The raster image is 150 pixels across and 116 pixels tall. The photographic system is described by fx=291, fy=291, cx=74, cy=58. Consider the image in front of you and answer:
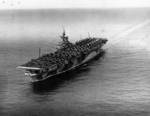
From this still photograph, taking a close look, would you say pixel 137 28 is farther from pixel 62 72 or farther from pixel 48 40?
pixel 62 72

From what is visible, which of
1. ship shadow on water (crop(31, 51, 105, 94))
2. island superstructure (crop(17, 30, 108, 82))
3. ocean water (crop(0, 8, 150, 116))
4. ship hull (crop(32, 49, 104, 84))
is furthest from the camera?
island superstructure (crop(17, 30, 108, 82))

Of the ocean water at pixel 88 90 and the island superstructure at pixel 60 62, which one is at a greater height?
the island superstructure at pixel 60 62

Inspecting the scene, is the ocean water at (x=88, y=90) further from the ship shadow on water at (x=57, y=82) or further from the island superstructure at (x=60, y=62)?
the island superstructure at (x=60, y=62)

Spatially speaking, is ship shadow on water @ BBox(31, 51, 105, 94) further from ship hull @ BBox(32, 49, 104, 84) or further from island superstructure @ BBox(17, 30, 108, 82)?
island superstructure @ BBox(17, 30, 108, 82)

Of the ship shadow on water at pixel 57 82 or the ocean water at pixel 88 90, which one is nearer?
the ocean water at pixel 88 90

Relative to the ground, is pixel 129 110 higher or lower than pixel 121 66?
lower

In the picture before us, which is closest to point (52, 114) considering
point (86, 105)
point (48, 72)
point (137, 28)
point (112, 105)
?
point (86, 105)

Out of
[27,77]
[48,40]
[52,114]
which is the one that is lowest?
[52,114]

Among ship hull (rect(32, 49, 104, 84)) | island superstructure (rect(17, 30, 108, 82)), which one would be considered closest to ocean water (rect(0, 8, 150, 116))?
ship hull (rect(32, 49, 104, 84))

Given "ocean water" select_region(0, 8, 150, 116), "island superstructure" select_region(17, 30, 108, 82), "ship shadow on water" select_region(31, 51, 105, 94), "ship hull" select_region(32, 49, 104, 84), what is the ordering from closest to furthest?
"ocean water" select_region(0, 8, 150, 116) → "ship shadow on water" select_region(31, 51, 105, 94) → "ship hull" select_region(32, 49, 104, 84) → "island superstructure" select_region(17, 30, 108, 82)

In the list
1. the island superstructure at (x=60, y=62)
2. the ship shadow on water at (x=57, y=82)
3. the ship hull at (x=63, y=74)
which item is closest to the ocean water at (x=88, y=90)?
the ship shadow on water at (x=57, y=82)

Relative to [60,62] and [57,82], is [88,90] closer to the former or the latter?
[57,82]
